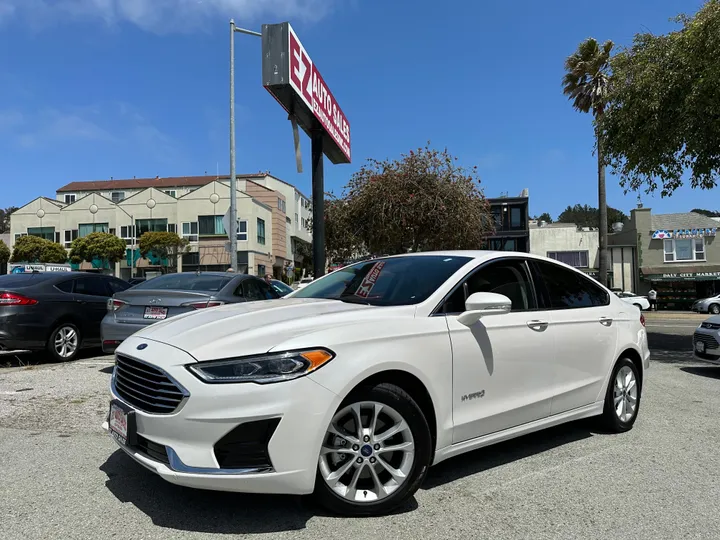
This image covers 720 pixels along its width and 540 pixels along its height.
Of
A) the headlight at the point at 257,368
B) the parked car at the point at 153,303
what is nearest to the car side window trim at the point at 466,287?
the headlight at the point at 257,368

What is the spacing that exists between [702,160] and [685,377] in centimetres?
544

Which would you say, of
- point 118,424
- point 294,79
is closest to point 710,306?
point 294,79

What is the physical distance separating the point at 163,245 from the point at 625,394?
45854 millimetres

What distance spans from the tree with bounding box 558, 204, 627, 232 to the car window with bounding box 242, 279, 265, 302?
78894mm

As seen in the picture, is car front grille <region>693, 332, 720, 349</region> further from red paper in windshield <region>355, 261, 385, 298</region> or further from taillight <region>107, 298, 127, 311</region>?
taillight <region>107, 298, 127, 311</region>

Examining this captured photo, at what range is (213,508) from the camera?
10.5 ft

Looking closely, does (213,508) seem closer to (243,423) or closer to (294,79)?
(243,423)

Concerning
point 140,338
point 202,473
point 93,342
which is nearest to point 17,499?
point 140,338

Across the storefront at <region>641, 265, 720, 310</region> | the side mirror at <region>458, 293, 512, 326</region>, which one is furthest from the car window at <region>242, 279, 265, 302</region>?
the storefront at <region>641, 265, 720, 310</region>

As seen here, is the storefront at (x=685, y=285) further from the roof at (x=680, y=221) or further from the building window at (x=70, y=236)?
the building window at (x=70, y=236)

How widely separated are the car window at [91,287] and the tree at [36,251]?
45848 millimetres

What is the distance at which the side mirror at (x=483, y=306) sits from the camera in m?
3.51

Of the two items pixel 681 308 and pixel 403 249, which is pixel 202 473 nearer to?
pixel 403 249

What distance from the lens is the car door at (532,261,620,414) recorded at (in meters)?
4.31
